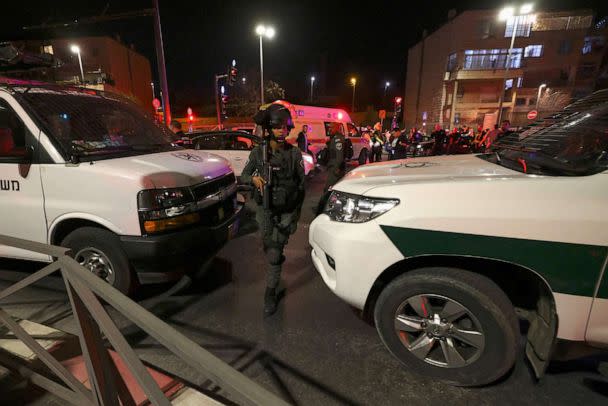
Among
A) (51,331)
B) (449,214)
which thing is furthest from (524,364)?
(51,331)

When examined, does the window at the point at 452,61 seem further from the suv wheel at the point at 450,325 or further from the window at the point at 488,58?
the suv wheel at the point at 450,325

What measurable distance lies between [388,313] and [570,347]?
112 centimetres

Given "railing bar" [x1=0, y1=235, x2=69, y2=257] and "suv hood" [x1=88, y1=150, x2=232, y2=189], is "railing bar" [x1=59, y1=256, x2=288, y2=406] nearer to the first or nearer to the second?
"railing bar" [x1=0, y1=235, x2=69, y2=257]

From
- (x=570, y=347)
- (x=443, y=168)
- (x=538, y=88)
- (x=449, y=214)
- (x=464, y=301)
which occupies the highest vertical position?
(x=538, y=88)

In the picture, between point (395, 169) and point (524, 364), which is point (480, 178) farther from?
point (524, 364)

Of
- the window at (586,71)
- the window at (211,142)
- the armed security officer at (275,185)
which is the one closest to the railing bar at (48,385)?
the armed security officer at (275,185)

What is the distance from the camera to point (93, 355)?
1603mm

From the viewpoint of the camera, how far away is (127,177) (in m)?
2.74

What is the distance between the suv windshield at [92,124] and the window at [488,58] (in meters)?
36.7

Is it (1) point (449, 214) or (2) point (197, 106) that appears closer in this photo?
(1) point (449, 214)

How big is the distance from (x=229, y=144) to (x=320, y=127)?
21.4 ft

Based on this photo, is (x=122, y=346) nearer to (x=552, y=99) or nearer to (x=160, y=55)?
(x=160, y=55)

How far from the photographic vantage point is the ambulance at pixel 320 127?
41.0 ft

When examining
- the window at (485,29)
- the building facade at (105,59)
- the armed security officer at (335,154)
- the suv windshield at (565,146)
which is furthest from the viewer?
the building facade at (105,59)
